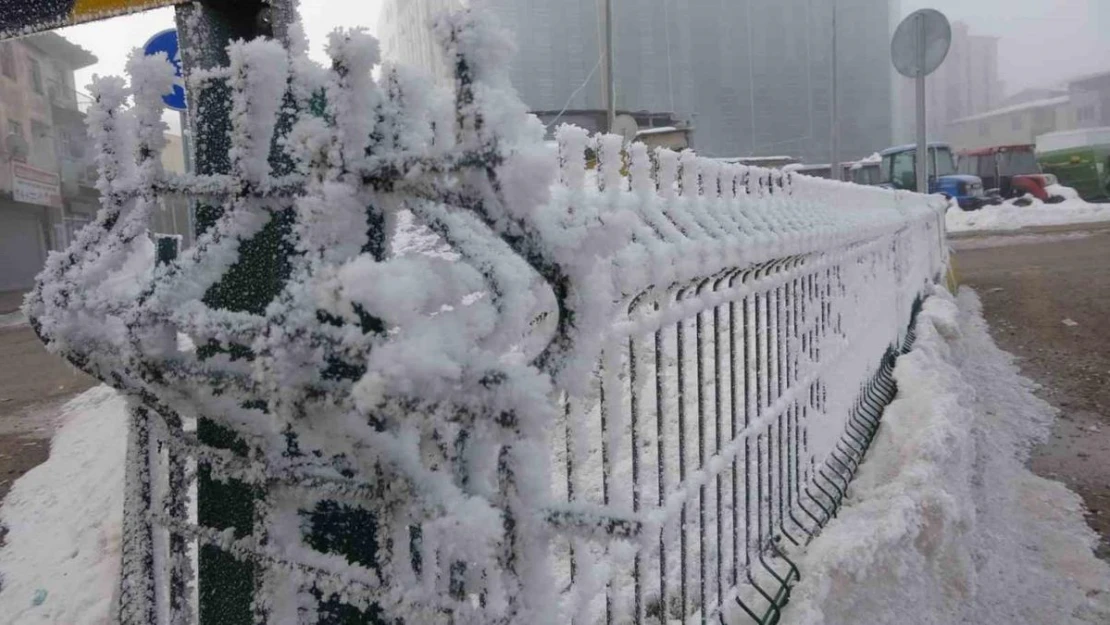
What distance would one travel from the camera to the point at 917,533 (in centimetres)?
258

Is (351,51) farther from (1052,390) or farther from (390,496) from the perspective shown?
(1052,390)

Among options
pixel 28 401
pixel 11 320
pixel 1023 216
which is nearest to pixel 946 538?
pixel 28 401

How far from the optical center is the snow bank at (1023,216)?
62.9 ft

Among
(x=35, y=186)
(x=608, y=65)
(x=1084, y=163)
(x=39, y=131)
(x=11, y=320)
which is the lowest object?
(x=11, y=320)

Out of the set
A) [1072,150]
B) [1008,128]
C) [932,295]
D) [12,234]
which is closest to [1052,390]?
[932,295]

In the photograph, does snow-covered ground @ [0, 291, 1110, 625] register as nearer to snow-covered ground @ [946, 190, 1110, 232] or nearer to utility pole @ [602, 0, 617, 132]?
utility pole @ [602, 0, 617, 132]

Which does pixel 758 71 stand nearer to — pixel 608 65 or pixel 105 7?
pixel 608 65

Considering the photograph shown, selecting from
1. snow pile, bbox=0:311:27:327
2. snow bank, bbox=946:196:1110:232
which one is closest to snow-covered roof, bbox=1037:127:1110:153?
snow bank, bbox=946:196:1110:232

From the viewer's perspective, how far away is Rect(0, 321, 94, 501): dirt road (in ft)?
18.9

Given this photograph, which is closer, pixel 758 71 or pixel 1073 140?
pixel 1073 140

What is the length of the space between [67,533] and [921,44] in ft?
33.6

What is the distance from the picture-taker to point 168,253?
1398mm

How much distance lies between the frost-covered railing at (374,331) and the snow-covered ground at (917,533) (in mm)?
957

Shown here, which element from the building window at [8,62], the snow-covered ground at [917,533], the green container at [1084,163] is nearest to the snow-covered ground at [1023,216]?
the green container at [1084,163]
